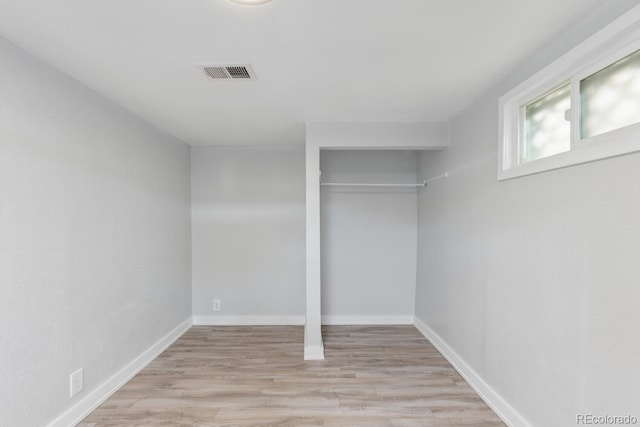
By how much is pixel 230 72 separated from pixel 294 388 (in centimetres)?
231

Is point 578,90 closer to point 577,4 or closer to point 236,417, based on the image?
point 577,4

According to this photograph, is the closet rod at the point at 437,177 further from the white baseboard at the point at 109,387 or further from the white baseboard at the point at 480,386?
the white baseboard at the point at 109,387

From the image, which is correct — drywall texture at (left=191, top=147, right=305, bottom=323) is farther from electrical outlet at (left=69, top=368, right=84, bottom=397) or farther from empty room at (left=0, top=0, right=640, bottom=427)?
electrical outlet at (left=69, top=368, right=84, bottom=397)

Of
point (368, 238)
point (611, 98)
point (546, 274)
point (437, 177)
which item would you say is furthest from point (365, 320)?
point (611, 98)

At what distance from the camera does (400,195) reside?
4023 millimetres

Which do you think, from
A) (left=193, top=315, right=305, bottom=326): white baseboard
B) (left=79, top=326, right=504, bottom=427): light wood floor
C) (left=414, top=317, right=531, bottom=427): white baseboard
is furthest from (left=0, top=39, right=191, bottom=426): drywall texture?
(left=414, top=317, right=531, bottom=427): white baseboard

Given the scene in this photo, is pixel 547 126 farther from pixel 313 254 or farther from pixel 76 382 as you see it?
pixel 76 382

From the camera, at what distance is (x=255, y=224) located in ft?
13.3

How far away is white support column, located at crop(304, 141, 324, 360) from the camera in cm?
303

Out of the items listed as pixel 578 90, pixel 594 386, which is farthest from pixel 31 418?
pixel 578 90

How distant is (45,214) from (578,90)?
291 cm

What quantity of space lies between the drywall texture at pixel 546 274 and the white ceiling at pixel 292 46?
30 centimetres

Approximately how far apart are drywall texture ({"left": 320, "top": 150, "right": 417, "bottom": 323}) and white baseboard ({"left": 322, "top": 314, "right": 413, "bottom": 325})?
0.01m

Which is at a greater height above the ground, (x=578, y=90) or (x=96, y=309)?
(x=578, y=90)
